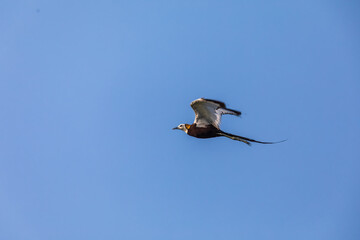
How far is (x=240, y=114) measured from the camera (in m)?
24.0

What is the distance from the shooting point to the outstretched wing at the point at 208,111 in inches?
960

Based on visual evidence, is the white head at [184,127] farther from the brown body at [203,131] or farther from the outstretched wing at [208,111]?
the outstretched wing at [208,111]

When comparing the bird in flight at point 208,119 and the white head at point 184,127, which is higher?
the white head at point 184,127

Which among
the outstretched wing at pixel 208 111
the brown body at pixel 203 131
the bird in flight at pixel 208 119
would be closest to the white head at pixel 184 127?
the bird in flight at pixel 208 119

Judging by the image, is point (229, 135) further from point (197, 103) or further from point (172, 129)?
point (172, 129)

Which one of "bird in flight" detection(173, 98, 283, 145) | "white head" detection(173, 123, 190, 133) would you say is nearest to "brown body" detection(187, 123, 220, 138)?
"bird in flight" detection(173, 98, 283, 145)

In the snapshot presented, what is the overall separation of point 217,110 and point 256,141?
10.7ft

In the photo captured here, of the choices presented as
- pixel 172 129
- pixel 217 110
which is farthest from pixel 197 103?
pixel 172 129

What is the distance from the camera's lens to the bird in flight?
79.9 feet

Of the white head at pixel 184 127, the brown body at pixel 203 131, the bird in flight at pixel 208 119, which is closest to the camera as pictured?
the bird in flight at pixel 208 119

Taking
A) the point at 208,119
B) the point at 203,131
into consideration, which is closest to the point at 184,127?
the point at 203,131

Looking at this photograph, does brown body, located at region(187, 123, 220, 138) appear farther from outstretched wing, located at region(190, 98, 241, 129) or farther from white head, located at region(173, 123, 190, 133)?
white head, located at region(173, 123, 190, 133)

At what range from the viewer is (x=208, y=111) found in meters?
25.9

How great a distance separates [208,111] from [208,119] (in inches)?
33.9
